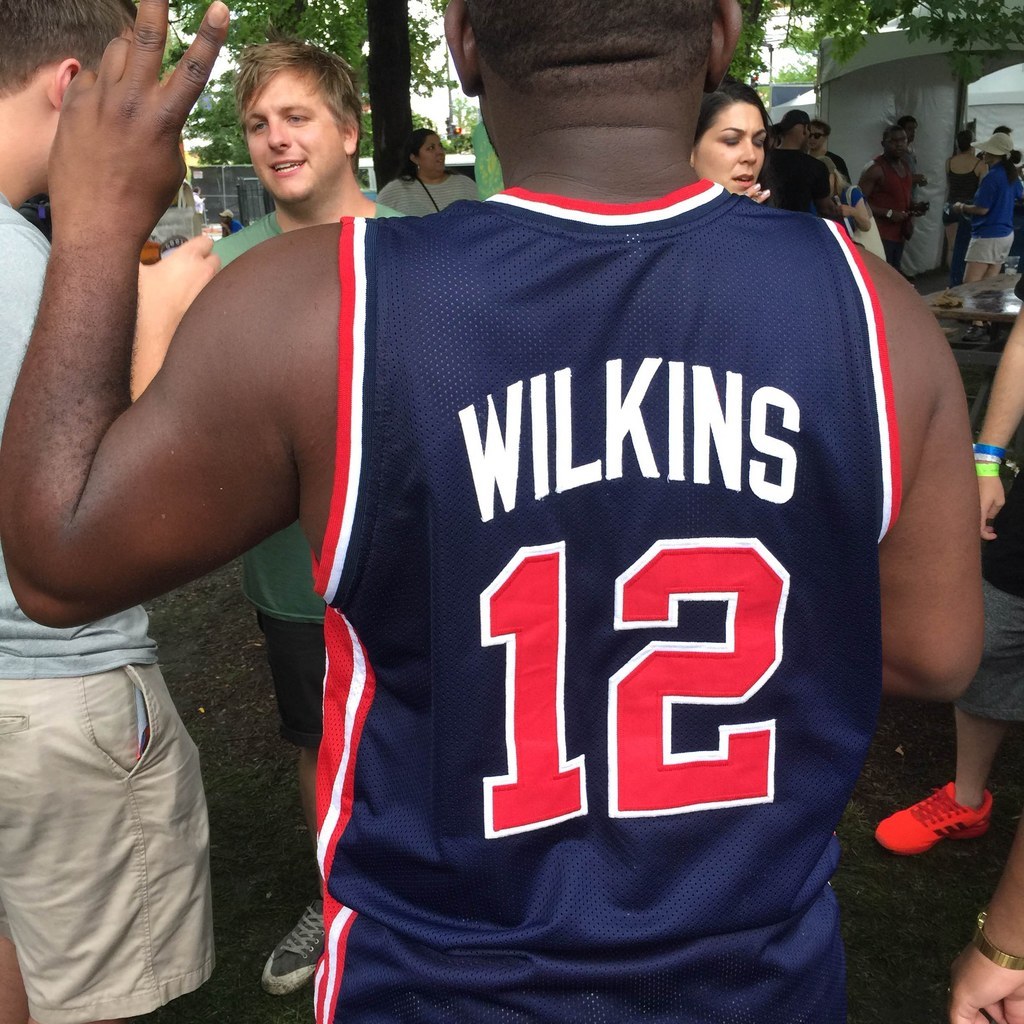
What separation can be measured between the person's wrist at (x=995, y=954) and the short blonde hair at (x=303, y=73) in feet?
8.86

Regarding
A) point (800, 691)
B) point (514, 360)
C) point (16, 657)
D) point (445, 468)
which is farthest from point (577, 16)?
point (16, 657)

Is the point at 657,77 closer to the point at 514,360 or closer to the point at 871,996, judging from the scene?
the point at 514,360

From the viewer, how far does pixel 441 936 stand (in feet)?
3.98

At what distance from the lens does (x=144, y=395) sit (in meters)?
1.07

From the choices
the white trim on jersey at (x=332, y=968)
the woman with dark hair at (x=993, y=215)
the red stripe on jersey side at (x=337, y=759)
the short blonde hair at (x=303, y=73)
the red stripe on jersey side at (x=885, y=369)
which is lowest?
the woman with dark hair at (x=993, y=215)

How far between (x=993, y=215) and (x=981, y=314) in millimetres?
6606

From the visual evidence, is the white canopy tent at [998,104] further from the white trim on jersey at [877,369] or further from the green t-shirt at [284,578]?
the white trim on jersey at [877,369]

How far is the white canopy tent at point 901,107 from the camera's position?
1630cm

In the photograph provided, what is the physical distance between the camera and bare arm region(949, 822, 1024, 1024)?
1600 mm

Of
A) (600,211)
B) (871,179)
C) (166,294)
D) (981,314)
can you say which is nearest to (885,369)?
(600,211)

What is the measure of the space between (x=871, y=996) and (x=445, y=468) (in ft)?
8.81

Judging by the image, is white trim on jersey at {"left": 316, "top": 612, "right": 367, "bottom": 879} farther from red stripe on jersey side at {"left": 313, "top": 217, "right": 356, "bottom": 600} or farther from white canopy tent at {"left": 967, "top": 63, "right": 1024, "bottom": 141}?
white canopy tent at {"left": 967, "top": 63, "right": 1024, "bottom": 141}

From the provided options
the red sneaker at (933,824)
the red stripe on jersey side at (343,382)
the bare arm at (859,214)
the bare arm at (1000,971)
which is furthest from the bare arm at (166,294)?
the bare arm at (859,214)

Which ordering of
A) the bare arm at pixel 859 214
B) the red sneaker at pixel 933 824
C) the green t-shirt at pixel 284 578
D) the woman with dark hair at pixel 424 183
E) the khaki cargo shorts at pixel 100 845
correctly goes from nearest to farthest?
the khaki cargo shorts at pixel 100 845 → the green t-shirt at pixel 284 578 → the red sneaker at pixel 933 824 → the bare arm at pixel 859 214 → the woman with dark hair at pixel 424 183
